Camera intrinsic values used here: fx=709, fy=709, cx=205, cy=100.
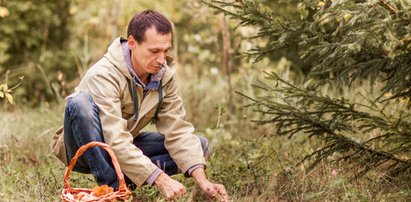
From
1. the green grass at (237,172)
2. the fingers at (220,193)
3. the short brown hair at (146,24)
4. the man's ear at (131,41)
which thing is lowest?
the green grass at (237,172)

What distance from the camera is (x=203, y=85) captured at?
724 centimetres

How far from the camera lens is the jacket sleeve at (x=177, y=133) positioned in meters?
3.46

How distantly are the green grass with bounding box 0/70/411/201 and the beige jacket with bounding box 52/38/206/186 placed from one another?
6.9 inches

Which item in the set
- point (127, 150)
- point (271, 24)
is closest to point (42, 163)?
point (127, 150)

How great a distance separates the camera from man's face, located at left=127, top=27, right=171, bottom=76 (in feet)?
10.6

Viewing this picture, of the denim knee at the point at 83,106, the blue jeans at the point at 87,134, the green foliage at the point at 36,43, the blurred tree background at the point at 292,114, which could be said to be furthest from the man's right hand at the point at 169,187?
the green foliage at the point at 36,43

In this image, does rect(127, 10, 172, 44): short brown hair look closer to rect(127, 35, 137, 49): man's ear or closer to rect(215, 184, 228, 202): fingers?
rect(127, 35, 137, 49): man's ear

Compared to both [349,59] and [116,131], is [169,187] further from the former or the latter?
[349,59]

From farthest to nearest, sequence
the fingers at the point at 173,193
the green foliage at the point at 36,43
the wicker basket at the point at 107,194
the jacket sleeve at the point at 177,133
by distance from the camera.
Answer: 1. the green foliage at the point at 36,43
2. the jacket sleeve at the point at 177,133
3. the fingers at the point at 173,193
4. the wicker basket at the point at 107,194

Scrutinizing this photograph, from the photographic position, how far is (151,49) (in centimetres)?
323

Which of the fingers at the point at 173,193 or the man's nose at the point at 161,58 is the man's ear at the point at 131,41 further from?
the fingers at the point at 173,193

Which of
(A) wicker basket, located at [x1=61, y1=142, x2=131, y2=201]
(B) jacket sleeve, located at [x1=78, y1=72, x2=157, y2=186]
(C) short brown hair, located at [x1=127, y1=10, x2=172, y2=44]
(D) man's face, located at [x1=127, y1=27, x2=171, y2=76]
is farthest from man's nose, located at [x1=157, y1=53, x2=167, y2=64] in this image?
(A) wicker basket, located at [x1=61, y1=142, x2=131, y2=201]

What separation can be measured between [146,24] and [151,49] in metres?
0.12

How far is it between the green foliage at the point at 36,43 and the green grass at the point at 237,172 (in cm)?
133
